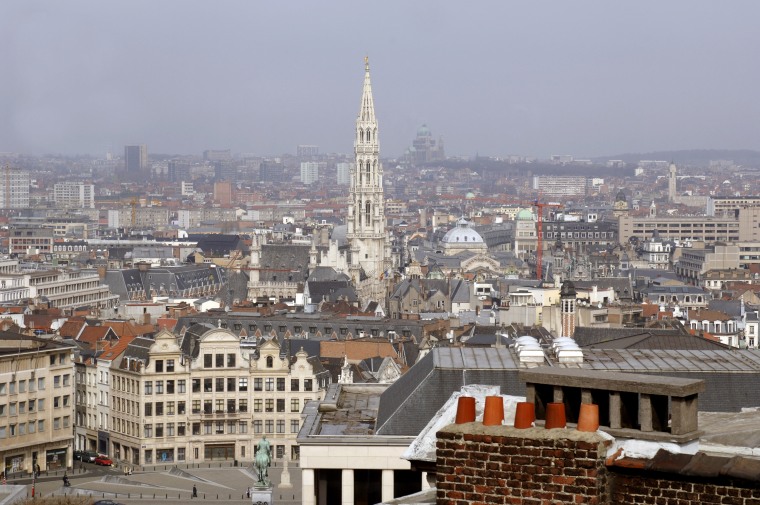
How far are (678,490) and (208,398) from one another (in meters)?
61.6

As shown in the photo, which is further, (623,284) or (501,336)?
(623,284)

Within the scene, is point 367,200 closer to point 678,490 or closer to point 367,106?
point 367,106

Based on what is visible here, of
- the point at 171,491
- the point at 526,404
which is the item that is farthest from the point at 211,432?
the point at 526,404

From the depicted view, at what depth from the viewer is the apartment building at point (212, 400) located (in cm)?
7038

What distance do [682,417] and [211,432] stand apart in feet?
201

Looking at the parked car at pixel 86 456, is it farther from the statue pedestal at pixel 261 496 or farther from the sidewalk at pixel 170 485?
the statue pedestal at pixel 261 496

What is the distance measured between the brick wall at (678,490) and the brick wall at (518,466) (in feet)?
0.38

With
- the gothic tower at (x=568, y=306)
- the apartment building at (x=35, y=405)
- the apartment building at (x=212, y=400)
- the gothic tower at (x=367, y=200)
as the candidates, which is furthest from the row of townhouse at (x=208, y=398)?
the gothic tower at (x=367, y=200)

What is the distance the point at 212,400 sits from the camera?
71000mm

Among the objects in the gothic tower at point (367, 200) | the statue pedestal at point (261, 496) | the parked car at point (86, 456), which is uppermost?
the gothic tower at point (367, 200)

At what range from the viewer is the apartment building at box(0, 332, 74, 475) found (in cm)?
6706

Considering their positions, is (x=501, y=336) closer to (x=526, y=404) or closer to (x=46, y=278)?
(x=46, y=278)

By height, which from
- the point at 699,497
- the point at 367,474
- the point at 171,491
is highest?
the point at 699,497

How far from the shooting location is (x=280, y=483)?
200 ft
